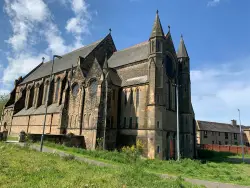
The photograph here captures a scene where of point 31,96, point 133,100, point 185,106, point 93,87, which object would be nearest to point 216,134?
point 185,106

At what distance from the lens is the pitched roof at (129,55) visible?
1317 inches

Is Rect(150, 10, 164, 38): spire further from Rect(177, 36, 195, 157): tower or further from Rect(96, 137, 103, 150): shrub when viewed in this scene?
Rect(96, 137, 103, 150): shrub

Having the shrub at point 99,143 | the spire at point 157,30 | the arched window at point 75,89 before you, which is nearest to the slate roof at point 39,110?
the arched window at point 75,89

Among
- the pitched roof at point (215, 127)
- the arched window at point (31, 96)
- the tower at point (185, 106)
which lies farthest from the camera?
the pitched roof at point (215, 127)

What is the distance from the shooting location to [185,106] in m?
33.8

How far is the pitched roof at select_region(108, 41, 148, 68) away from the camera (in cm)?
3346

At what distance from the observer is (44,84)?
46.1 metres

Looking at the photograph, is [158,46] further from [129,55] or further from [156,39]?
[129,55]

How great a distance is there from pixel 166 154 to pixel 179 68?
16.6 metres

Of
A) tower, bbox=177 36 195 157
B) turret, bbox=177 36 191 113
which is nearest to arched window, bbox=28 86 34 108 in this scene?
tower, bbox=177 36 195 157

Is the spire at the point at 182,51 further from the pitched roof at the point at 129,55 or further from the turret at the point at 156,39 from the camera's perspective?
the turret at the point at 156,39

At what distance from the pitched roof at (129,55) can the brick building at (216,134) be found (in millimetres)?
37405

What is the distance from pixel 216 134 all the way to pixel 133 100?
48257 mm

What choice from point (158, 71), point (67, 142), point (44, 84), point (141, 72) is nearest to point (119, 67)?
point (141, 72)
